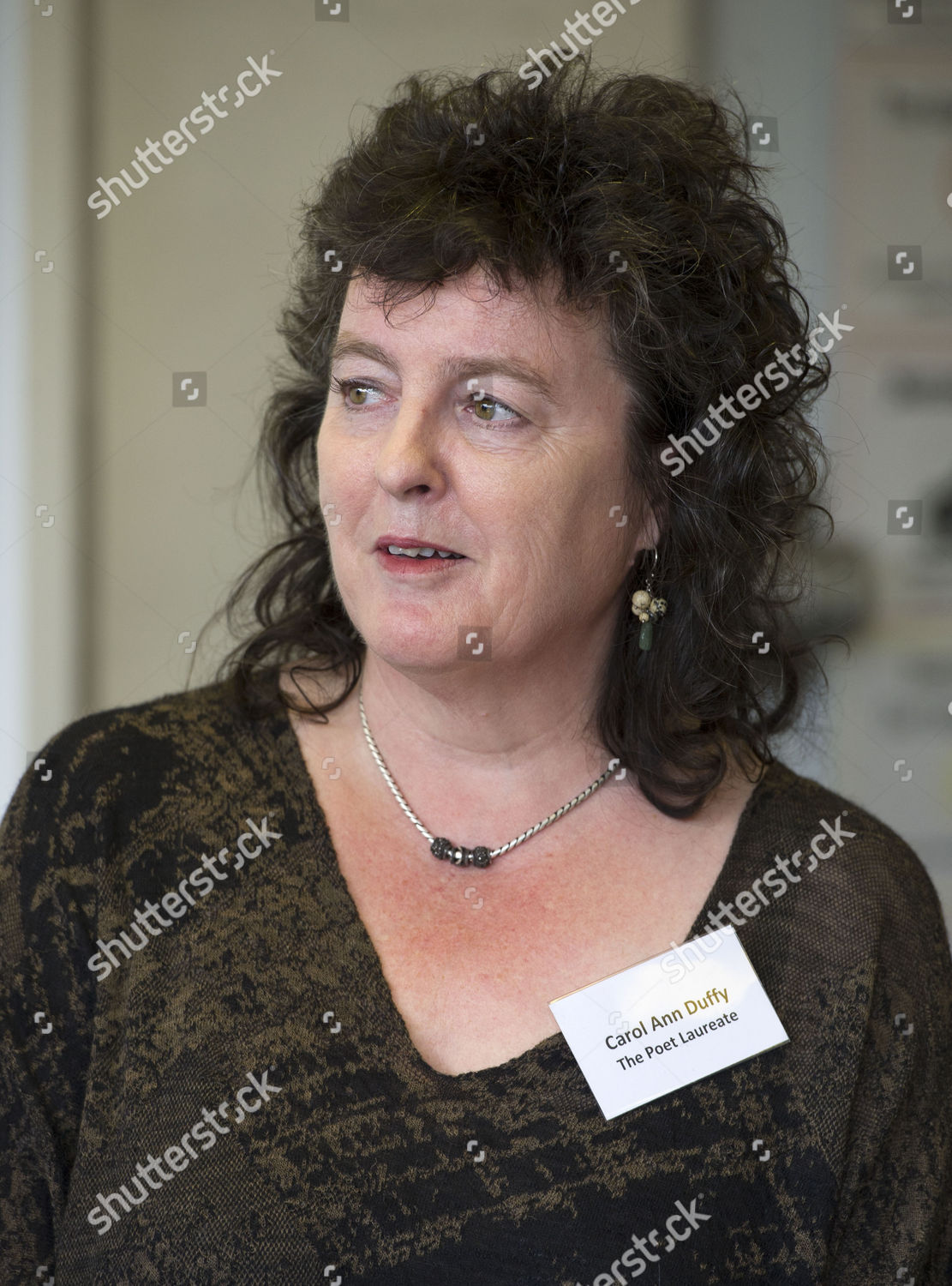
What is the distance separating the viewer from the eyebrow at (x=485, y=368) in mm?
1483

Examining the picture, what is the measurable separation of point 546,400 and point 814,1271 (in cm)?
113

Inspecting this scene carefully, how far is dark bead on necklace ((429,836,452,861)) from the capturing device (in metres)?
1.65

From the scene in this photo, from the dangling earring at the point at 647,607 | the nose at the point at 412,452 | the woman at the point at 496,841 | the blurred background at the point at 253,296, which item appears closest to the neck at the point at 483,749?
the woman at the point at 496,841

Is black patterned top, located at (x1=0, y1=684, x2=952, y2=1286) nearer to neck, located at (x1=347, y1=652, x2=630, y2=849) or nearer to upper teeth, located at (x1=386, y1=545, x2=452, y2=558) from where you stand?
neck, located at (x1=347, y1=652, x2=630, y2=849)

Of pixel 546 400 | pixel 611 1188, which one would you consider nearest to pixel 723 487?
pixel 546 400

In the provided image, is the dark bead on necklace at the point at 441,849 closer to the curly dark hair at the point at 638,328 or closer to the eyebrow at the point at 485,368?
the curly dark hair at the point at 638,328

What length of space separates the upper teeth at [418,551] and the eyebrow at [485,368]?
0.69ft

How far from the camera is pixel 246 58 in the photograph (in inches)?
113

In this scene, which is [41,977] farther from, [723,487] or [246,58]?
[246,58]
